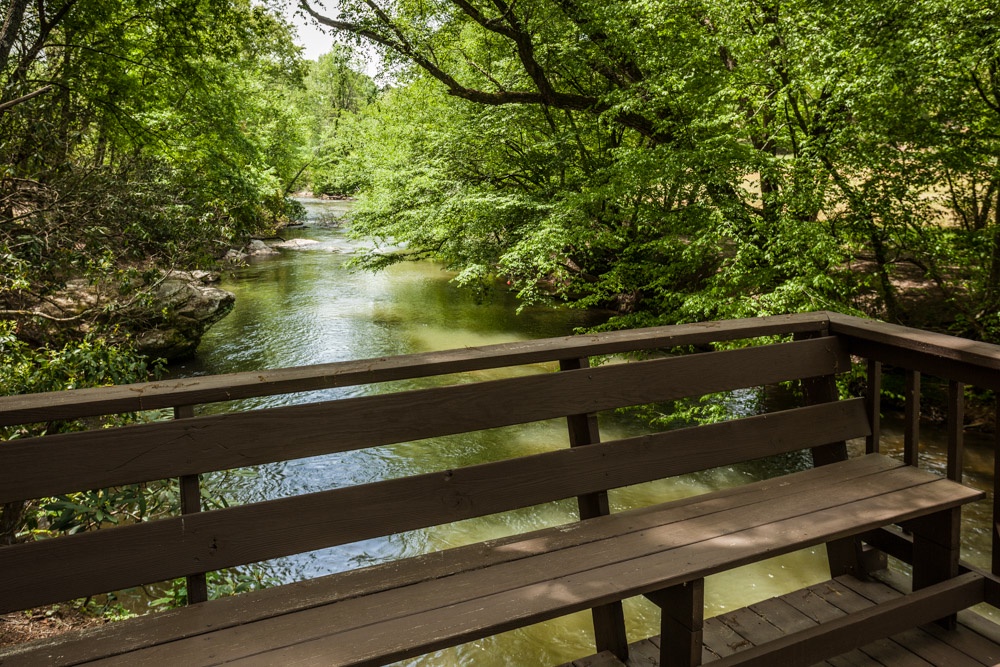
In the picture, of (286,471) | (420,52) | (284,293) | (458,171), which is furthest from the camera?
(284,293)

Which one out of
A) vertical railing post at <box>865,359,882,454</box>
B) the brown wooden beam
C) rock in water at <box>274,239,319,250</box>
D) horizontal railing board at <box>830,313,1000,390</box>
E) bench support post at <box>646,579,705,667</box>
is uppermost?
rock in water at <box>274,239,319,250</box>

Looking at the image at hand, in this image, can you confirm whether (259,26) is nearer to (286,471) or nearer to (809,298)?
(286,471)

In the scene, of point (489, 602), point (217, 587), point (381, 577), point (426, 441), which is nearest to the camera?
point (489, 602)

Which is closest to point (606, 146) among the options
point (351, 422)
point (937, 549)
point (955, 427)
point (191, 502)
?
point (955, 427)

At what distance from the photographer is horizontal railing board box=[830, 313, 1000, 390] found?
2.06m

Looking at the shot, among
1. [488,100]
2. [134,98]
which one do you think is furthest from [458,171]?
[134,98]

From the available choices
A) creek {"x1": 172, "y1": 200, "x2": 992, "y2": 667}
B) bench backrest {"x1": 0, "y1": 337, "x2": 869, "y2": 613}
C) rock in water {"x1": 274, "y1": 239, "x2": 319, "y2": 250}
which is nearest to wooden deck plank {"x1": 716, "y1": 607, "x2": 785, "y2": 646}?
bench backrest {"x1": 0, "y1": 337, "x2": 869, "y2": 613}

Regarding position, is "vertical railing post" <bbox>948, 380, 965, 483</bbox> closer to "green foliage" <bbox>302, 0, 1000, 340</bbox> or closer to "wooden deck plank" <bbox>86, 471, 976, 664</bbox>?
"wooden deck plank" <bbox>86, 471, 976, 664</bbox>

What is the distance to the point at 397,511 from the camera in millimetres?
1773

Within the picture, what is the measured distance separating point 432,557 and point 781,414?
56.2 inches

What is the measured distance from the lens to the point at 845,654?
2.05m

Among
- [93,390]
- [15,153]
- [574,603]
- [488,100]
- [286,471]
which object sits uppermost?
[488,100]

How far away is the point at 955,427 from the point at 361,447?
214 cm

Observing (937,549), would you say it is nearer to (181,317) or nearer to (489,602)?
(489,602)
